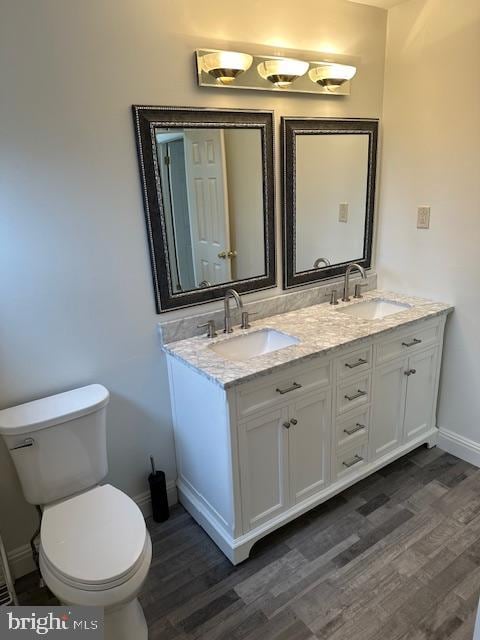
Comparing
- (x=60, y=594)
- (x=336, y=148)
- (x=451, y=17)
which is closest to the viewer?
(x=60, y=594)

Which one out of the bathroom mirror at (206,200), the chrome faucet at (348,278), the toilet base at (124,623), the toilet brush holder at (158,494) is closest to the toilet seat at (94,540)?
the toilet base at (124,623)

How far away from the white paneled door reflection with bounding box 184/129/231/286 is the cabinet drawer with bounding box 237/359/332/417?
2.01ft

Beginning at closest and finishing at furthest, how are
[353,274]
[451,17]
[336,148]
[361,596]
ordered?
[361,596] → [451,17] → [336,148] → [353,274]

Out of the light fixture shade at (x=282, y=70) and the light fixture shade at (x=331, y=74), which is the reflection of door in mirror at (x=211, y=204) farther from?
the light fixture shade at (x=331, y=74)

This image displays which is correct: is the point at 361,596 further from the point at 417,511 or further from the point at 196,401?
the point at 196,401

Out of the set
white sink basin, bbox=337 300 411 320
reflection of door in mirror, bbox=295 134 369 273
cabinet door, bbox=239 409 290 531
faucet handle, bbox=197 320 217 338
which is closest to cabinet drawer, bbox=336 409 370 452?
cabinet door, bbox=239 409 290 531

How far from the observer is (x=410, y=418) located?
7.92ft

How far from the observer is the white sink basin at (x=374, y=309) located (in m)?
2.50

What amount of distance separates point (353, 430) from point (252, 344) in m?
0.66

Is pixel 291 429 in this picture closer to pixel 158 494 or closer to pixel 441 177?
pixel 158 494

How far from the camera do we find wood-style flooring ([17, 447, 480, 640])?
1617 millimetres

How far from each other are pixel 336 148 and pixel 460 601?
2167 millimetres

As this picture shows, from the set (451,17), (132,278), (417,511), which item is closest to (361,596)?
(417,511)

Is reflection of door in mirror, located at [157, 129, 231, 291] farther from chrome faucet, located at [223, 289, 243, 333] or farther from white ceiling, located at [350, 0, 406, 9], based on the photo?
white ceiling, located at [350, 0, 406, 9]
